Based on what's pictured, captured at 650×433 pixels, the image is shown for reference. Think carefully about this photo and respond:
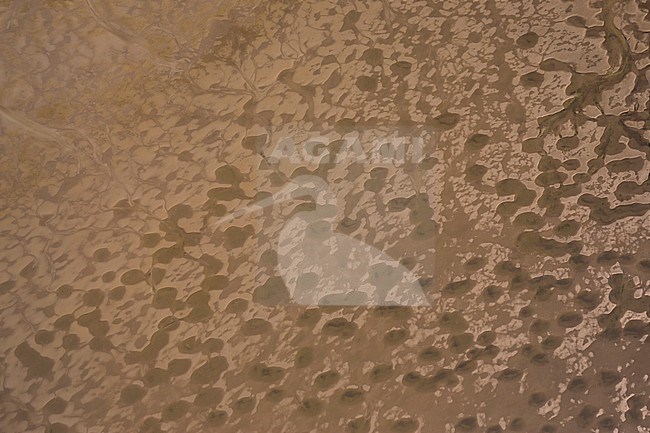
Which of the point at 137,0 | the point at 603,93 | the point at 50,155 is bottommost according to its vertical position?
the point at 603,93

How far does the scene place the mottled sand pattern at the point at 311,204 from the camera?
1607 millimetres

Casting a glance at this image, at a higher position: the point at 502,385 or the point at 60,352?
the point at 60,352

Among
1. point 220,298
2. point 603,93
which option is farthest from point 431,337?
point 603,93

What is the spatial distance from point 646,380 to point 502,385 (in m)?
0.32

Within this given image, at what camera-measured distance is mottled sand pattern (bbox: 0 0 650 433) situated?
1607 mm

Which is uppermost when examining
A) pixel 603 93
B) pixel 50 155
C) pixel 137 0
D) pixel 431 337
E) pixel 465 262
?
pixel 137 0

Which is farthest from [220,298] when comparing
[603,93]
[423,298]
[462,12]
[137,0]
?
[603,93]

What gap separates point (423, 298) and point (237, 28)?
28.2 inches

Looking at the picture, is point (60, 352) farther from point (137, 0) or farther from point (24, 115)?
point (137, 0)

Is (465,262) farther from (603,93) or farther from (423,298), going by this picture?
(603,93)

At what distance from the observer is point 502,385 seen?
1649mm

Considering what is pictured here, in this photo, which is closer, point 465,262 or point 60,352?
point 60,352

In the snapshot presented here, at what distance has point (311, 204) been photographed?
1701mm

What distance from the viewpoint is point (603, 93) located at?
1.76 metres
